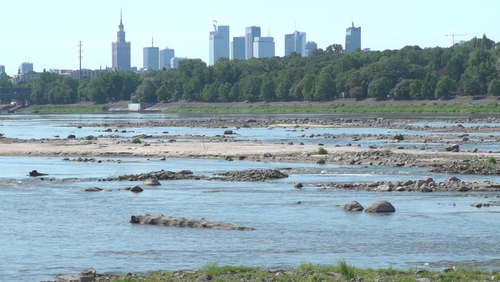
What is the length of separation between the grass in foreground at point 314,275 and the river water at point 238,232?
5.22 ft

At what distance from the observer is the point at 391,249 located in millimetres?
27062

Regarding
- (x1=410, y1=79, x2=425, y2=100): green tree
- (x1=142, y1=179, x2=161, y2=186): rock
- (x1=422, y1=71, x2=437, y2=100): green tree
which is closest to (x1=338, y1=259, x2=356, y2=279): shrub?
(x1=142, y1=179, x2=161, y2=186): rock

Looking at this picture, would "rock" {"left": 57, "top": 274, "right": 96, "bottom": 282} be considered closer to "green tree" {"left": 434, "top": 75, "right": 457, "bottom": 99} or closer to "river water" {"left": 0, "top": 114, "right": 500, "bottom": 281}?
"river water" {"left": 0, "top": 114, "right": 500, "bottom": 281}

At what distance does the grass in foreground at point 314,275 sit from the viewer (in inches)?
845

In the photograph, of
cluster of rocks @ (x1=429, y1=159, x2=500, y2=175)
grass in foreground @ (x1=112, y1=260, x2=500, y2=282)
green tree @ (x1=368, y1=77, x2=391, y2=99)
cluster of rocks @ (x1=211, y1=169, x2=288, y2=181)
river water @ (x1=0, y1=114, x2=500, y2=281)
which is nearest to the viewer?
grass in foreground @ (x1=112, y1=260, x2=500, y2=282)

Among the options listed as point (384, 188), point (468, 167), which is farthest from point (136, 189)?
point (468, 167)

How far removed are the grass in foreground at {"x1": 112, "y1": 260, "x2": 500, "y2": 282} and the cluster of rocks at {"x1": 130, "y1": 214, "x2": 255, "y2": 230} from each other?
312 inches

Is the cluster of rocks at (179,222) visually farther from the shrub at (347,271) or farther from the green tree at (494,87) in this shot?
the green tree at (494,87)

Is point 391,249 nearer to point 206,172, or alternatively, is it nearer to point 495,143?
point 206,172

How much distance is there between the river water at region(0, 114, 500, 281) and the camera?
25.5 metres

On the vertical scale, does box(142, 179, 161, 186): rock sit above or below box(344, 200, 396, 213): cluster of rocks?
below

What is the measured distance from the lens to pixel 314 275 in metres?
21.7

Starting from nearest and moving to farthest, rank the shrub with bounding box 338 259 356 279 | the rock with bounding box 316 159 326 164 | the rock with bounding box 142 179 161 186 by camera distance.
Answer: the shrub with bounding box 338 259 356 279 < the rock with bounding box 142 179 161 186 < the rock with bounding box 316 159 326 164

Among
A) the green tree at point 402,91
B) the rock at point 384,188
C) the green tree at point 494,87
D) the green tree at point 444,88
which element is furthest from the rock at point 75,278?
the green tree at point 402,91
